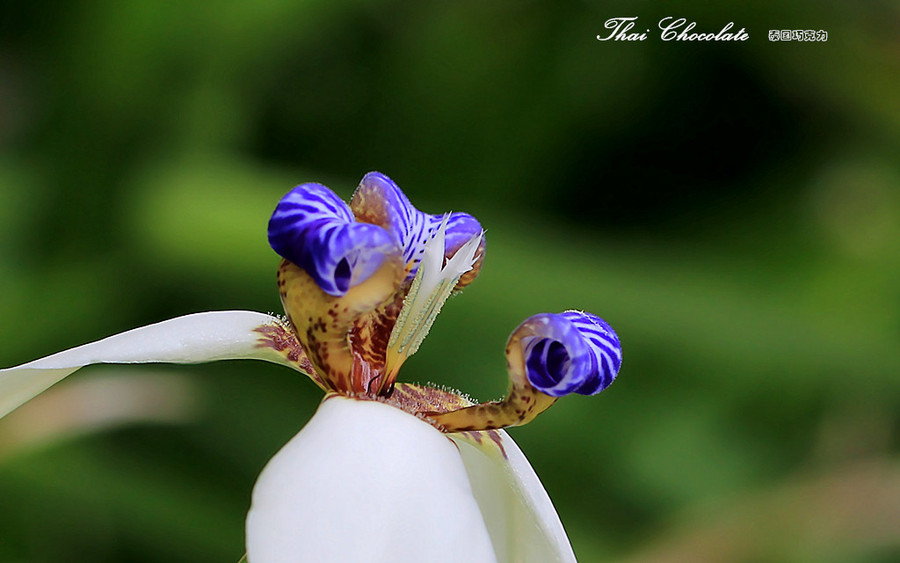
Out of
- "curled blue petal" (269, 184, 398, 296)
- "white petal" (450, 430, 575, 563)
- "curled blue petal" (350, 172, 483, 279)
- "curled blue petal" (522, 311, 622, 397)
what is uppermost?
"curled blue petal" (350, 172, 483, 279)

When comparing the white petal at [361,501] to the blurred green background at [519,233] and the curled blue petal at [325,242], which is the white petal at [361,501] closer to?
the curled blue petal at [325,242]

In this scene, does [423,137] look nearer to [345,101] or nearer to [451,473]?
[345,101]

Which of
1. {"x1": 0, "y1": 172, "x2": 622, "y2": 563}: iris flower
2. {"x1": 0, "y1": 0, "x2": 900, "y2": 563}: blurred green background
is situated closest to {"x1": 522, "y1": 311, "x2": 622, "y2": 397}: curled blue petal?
{"x1": 0, "y1": 172, "x2": 622, "y2": 563}: iris flower

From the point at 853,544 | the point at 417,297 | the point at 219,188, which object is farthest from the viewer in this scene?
the point at 219,188

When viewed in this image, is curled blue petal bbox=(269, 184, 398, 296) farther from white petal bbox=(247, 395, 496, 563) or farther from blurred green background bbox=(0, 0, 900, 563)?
blurred green background bbox=(0, 0, 900, 563)

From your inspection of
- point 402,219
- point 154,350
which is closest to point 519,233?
point 402,219

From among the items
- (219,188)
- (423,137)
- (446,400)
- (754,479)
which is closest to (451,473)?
(446,400)

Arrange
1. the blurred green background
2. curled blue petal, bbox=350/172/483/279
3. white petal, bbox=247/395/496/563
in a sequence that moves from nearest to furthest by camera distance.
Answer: white petal, bbox=247/395/496/563, curled blue petal, bbox=350/172/483/279, the blurred green background

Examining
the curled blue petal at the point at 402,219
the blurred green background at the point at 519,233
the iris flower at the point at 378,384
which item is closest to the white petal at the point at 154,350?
the iris flower at the point at 378,384
